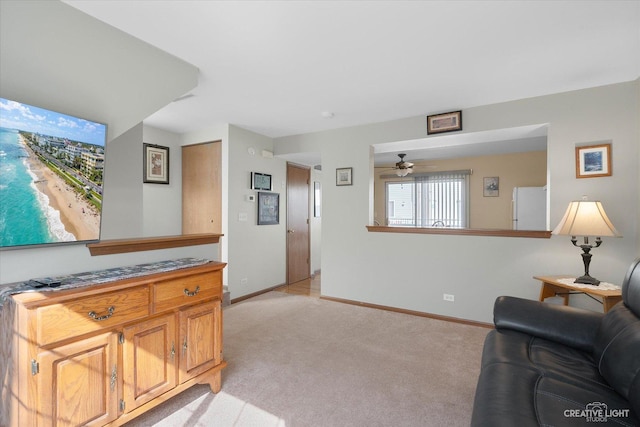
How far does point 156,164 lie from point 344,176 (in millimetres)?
2723

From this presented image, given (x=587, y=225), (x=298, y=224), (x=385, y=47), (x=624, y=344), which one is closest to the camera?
(x=624, y=344)

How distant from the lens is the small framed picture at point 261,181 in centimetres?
452

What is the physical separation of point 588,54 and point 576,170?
1105 millimetres

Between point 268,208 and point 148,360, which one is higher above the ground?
point 268,208

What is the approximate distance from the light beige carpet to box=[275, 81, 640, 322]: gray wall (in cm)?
46

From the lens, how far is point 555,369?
4.90 ft

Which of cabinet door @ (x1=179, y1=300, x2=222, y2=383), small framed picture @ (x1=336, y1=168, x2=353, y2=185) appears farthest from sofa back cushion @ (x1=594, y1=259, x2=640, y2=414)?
small framed picture @ (x1=336, y1=168, x2=353, y2=185)

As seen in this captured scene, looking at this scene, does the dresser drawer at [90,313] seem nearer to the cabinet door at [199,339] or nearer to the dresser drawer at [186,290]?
the dresser drawer at [186,290]

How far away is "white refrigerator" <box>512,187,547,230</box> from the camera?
16.7 feet

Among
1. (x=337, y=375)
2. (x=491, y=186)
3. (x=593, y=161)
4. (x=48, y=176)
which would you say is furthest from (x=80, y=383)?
(x=491, y=186)

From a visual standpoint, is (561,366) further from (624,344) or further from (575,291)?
(575,291)

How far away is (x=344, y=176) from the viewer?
428 cm

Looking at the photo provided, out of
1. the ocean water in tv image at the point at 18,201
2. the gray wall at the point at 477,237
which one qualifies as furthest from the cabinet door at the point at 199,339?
the gray wall at the point at 477,237

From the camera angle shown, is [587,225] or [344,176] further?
[344,176]
